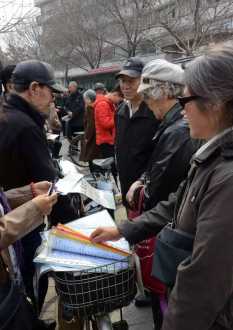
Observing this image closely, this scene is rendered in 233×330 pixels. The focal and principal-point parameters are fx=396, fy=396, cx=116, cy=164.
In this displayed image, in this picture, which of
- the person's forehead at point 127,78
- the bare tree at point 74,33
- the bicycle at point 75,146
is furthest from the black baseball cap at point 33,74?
the bare tree at point 74,33

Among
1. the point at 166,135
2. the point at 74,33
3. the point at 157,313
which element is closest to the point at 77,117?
the point at 166,135

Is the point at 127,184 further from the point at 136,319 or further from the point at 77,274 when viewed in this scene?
the point at 77,274

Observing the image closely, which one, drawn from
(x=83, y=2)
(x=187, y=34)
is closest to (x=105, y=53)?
(x=83, y=2)

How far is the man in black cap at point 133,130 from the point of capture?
3428 mm

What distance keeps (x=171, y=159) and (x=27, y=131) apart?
930mm

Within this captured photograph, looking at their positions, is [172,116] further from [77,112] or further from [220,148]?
[77,112]

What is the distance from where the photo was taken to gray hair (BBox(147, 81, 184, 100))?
2.67m

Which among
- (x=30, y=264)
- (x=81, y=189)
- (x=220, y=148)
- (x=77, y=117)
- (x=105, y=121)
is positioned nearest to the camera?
(x=220, y=148)

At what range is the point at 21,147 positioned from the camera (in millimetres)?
2551

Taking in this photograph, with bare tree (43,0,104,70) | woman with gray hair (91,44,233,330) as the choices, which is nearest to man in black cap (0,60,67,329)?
woman with gray hair (91,44,233,330)

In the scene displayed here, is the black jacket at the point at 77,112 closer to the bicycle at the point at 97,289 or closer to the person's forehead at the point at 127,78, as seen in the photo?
the person's forehead at the point at 127,78

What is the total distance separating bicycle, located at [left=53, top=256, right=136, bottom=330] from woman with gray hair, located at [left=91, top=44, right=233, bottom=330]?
0.39 metres

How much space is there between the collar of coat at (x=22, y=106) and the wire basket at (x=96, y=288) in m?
1.24

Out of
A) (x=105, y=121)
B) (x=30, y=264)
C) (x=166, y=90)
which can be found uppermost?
(x=166, y=90)
